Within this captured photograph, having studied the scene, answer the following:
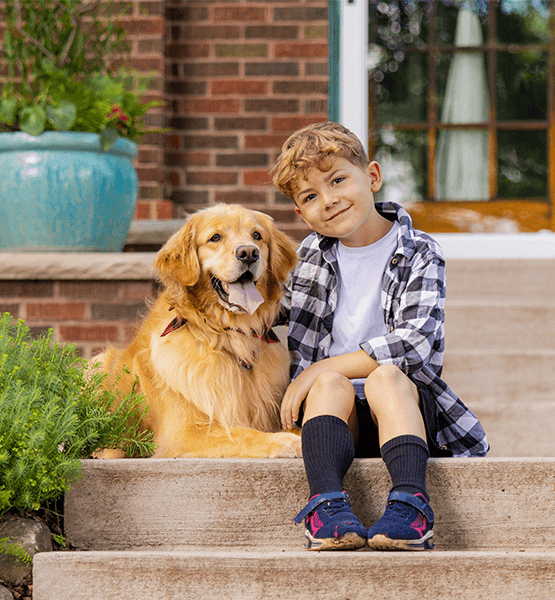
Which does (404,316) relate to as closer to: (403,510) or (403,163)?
(403,510)

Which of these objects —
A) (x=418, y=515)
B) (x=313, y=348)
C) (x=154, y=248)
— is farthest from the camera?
(x=154, y=248)

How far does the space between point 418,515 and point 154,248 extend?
2.23m

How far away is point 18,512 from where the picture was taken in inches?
70.1

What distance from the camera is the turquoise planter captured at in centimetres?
303

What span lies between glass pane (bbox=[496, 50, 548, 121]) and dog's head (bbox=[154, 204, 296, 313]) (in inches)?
111

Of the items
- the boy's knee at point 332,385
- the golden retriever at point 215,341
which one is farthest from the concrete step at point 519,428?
the boy's knee at point 332,385

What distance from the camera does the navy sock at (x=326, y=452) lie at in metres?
1.70

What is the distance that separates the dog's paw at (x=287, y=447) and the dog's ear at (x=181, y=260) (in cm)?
57

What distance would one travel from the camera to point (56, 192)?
303cm

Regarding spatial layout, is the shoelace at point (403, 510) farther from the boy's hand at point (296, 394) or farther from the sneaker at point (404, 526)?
the boy's hand at point (296, 394)

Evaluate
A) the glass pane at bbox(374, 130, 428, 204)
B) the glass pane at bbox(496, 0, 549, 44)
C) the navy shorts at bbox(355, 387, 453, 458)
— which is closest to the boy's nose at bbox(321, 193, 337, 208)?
the navy shorts at bbox(355, 387, 453, 458)

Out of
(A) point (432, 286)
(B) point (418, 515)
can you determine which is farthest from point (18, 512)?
(A) point (432, 286)

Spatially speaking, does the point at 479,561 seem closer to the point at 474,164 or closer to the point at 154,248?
the point at 154,248

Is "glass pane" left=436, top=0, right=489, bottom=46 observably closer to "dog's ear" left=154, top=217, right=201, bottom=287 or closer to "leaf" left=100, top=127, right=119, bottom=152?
"leaf" left=100, top=127, right=119, bottom=152
